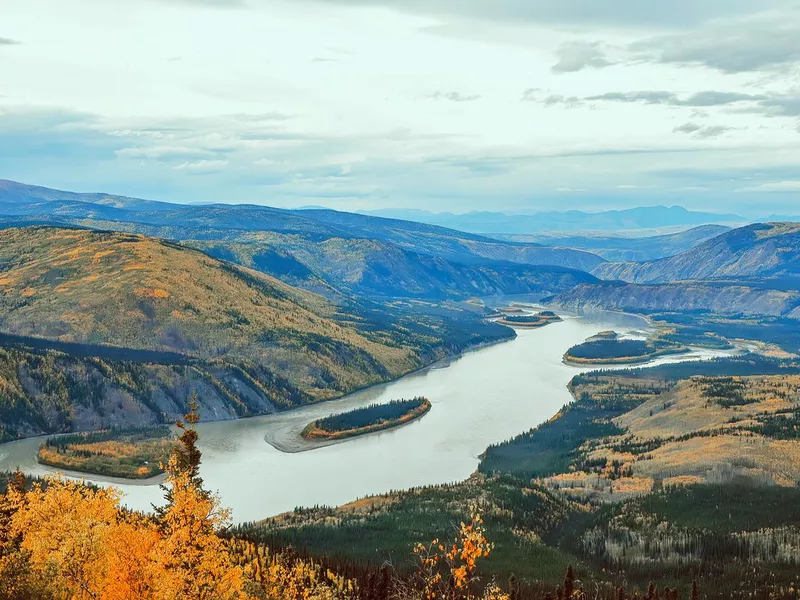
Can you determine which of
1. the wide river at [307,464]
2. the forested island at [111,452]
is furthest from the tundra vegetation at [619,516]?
the forested island at [111,452]

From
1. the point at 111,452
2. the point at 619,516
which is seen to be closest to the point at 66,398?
the point at 111,452

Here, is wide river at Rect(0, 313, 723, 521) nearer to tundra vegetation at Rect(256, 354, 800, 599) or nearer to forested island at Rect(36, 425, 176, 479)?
forested island at Rect(36, 425, 176, 479)

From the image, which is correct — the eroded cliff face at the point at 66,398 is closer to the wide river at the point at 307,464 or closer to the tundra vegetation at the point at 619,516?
the wide river at the point at 307,464

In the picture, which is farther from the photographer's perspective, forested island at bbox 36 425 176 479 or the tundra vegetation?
forested island at bbox 36 425 176 479

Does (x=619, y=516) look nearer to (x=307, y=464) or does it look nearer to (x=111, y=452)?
(x=307, y=464)

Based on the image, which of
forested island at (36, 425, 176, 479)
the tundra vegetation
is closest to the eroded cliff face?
forested island at (36, 425, 176, 479)

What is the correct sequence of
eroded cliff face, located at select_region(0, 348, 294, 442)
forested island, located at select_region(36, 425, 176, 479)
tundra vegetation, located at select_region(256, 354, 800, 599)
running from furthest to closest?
1. eroded cliff face, located at select_region(0, 348, 294, 442)
2. forested island, located at select_region(36, 425, 176, 479)
3. tundra vegetation, located at select_region(256, 354, 800, 599)

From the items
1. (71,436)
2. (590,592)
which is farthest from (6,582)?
(71,436)

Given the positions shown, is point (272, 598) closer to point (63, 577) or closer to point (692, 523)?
point (63, 577)

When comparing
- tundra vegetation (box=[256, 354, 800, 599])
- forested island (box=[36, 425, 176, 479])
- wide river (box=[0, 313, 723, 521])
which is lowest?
wide river (box=[0, 313, 723, 521])
